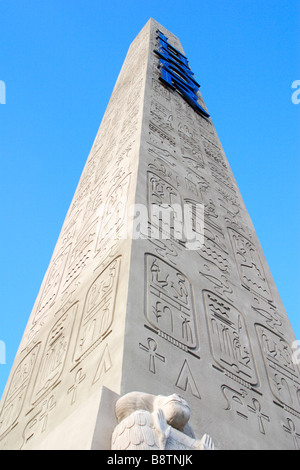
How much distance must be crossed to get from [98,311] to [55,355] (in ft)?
1.88

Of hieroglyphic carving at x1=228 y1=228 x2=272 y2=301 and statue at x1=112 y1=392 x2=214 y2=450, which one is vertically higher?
hieroglyphic carving at x1=228 y1=228 x2=272 y2=301

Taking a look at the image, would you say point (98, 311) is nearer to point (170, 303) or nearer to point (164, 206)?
point (170, 303)

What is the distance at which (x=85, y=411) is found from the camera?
2.48 metres

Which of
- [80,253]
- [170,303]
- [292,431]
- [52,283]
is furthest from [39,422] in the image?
[52,283]

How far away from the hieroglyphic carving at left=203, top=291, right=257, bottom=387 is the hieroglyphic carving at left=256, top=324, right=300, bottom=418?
21 cm

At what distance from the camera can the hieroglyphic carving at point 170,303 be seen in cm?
324

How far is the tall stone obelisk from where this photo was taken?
288 cm

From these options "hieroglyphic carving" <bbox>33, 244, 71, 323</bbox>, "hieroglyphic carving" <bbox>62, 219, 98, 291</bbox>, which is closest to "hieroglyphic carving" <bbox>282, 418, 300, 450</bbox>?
"hieroglyphic carving" <bbox>62, 219, 98, 291</bbox>

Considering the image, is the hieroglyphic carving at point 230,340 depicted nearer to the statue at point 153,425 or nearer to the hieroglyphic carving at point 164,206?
the hieroglyphic carving at point 164,206

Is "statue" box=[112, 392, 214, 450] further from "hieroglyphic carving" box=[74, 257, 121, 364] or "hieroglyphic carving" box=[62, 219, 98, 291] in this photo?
"hieroglyphic carving" box=[62, 219, 98, 291]

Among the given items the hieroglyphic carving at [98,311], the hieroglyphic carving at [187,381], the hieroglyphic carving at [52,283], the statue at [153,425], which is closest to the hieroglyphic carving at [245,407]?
the hieroglyphic carving at [187,381]

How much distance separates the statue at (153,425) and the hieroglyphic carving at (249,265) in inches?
103
